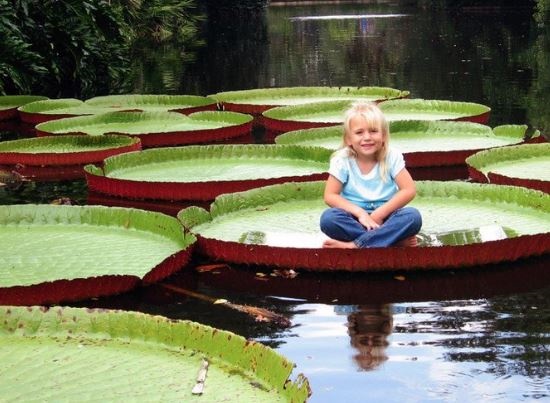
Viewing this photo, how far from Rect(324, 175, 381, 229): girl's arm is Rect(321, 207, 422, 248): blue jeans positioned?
0.03 metres

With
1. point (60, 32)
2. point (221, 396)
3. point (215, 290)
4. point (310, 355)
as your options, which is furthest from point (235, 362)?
point (60, 32)

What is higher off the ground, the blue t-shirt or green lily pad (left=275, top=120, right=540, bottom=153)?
the blue t-shirt

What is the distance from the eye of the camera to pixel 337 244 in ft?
14.3

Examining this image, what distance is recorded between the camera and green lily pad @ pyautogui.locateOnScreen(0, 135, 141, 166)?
284 inches

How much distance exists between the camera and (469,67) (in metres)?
15.7

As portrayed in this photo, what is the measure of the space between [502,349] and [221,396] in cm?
103

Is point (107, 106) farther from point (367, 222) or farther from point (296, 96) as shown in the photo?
point (367, 222)

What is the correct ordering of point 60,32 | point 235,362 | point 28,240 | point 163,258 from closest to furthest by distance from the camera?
point 235,362 < point 163,258 < point 28,240 < point 60,32

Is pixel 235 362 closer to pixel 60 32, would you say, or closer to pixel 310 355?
pixel 310 355

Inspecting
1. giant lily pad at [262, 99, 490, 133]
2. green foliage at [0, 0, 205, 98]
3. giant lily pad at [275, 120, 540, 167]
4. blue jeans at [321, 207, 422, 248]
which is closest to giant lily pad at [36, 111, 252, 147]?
giant lily pad at [262, 99, 490, 133]

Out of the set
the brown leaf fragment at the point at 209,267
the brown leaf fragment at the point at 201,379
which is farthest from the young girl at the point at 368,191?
the brown leaf fragment at the point at 201,379

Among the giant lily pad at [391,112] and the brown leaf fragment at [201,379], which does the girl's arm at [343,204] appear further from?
the giant lily pad at [391,112]

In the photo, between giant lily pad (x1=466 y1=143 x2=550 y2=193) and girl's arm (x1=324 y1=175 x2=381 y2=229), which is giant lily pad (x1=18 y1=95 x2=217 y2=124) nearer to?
giant lily pad (x1=466 y1=143 x2=550 y2=193)

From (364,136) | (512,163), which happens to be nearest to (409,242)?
(364,136)
